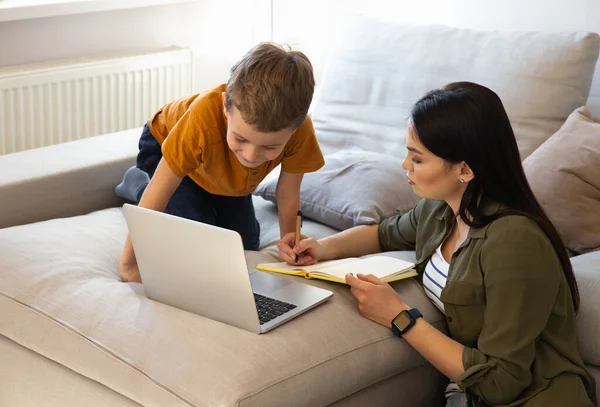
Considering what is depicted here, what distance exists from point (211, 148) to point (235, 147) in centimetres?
14

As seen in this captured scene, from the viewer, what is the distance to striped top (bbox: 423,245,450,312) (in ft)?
5.85

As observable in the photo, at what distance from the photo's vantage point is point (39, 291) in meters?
1.82

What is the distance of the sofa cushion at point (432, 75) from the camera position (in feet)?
8.03

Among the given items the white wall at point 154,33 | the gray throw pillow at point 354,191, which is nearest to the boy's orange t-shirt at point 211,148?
the gray throw pillow at point 354,191

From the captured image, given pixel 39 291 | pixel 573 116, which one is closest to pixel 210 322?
pixel 39 291

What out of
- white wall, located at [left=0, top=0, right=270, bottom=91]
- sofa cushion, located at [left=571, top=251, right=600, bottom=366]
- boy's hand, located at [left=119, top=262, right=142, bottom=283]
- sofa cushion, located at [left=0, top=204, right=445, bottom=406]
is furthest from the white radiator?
sofa cushion, located at [left=571, top=251, right=600, bottom=366]

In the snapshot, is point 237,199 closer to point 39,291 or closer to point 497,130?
point 39,291

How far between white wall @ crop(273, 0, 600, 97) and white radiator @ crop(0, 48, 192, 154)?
51cm

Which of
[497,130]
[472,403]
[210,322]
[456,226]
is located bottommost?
[472,403]

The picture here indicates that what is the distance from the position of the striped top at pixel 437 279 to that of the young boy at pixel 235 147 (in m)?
0.39

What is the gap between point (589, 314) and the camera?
175 centimetres

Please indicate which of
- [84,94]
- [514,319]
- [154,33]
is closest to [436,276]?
[514,319]

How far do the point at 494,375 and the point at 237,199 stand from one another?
0.87 meters

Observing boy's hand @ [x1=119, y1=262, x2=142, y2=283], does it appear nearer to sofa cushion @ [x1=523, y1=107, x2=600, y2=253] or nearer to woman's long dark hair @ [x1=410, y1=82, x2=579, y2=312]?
woman's long dark hair @ [x1=410, y1=82, x2=579, y2=312]
